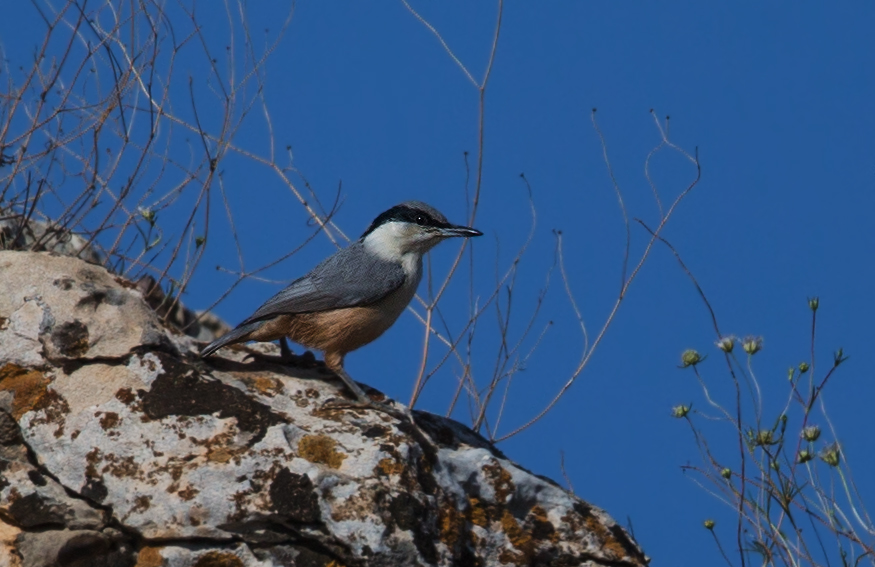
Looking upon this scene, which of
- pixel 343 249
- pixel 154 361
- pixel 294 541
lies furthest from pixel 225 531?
pixel 343 249

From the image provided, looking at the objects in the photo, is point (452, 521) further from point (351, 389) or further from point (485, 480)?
point (351, 389)

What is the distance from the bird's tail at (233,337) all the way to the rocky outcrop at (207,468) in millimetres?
53

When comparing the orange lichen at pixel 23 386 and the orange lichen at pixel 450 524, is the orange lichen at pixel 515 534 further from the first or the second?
the orange lichen at pixel 23 386

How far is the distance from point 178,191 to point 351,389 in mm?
1632

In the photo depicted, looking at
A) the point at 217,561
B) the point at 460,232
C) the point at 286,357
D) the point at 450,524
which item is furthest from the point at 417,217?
the point at 217,561

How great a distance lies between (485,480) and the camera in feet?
13.4

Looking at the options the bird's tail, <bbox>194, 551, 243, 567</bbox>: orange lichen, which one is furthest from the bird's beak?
<bbox>194, 551, 243, 567</bbox>: orange lichen

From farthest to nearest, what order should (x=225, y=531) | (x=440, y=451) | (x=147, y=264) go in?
(x=147, y=264)
(x=440, y=451)
(x=225, y=531)

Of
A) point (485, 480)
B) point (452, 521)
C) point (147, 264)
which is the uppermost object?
point (147, 264)

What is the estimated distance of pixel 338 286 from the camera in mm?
4910

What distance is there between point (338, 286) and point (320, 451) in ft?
4.02

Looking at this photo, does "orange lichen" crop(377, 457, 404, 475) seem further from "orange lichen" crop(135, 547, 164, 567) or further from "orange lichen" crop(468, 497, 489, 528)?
"orange lichen" crop(135, 547, 164, 567)

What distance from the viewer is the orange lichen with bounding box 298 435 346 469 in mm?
3812

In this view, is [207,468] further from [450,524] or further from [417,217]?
[417,217]
